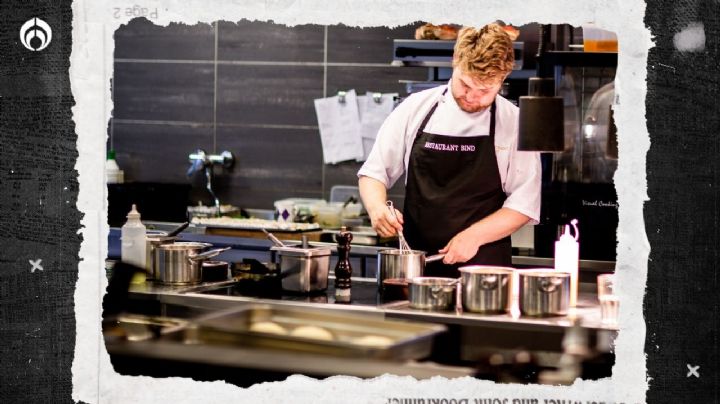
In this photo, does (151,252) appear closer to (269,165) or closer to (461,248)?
(461,248)

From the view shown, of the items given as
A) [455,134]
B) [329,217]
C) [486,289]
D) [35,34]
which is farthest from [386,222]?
[329,217]

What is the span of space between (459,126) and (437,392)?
1642 mm

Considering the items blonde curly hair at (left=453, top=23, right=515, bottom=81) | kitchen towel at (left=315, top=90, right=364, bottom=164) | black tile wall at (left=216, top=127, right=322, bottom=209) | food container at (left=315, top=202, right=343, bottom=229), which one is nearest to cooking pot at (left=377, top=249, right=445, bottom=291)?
blonde curly hair at (left=453, top=23, right=515, bottom=81)

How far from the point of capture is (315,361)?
2.58 metres

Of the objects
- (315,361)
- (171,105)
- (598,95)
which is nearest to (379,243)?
(598,95)

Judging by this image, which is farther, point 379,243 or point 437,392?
point 379,243

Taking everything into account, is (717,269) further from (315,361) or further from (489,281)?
(315,361)

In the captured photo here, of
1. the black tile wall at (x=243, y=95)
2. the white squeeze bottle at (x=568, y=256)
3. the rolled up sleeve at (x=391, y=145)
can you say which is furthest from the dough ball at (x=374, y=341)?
the black tile wall at (x=243, y=95)

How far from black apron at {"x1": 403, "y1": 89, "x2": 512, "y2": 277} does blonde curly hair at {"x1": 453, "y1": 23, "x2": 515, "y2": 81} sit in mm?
233

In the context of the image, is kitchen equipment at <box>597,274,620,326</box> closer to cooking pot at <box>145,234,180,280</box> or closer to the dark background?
the dark background

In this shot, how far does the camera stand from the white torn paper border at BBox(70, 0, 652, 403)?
1.93m

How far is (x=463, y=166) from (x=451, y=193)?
0.37 feet

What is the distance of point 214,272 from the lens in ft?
10.4

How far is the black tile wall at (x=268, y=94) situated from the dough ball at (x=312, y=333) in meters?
3.36
